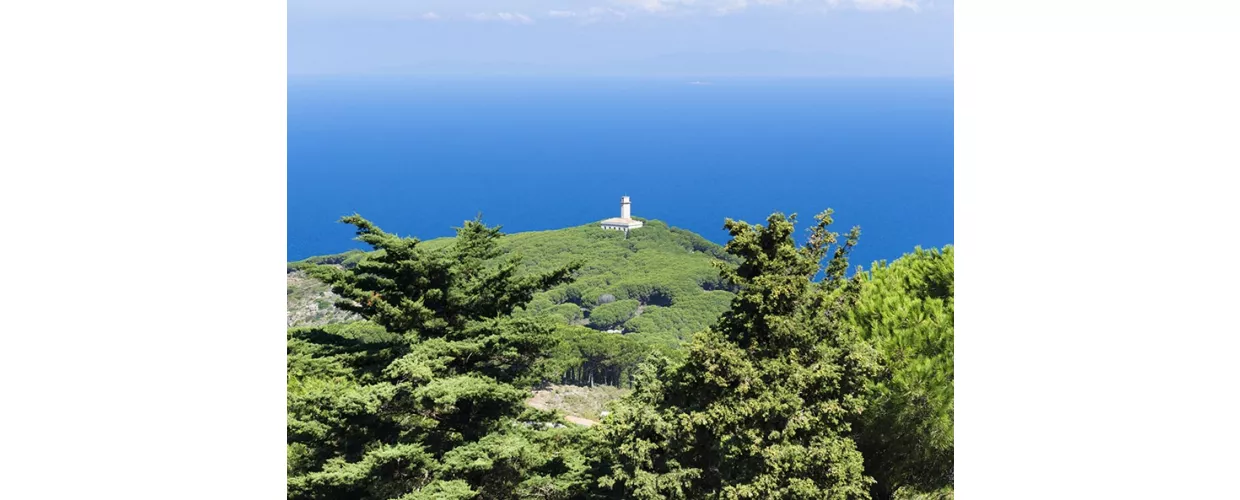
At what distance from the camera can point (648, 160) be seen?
81.9ft

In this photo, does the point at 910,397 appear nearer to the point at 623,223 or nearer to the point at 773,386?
the point at 773,386

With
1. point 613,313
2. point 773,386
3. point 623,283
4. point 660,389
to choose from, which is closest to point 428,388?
point 660,389

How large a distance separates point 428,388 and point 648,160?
19.1 metres

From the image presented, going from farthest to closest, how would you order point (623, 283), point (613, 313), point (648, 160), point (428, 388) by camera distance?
point (623, 283), point (613, 313), point (648, 160), point (428, 388)

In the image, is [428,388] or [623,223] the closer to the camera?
[428,388]

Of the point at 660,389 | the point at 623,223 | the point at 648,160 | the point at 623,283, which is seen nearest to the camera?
the point at 660,389

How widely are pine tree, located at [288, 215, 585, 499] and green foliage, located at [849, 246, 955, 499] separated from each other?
2.09 m
